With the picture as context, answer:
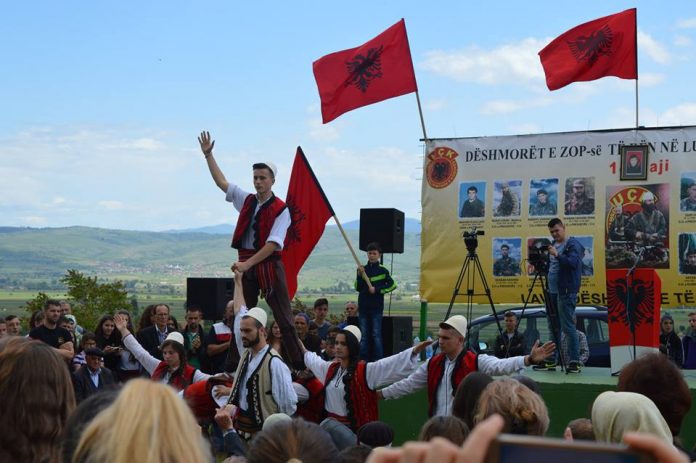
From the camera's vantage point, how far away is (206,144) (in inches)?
340

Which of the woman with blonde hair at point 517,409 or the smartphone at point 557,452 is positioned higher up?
the smartphone at point 557,452

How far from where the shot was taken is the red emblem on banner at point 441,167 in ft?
48.1

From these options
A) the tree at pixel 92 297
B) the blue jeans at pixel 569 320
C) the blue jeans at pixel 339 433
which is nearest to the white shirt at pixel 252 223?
the blue jeans at pixel 339 433

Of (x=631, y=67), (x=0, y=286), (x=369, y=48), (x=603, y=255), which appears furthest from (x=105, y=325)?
(x=0, y=286)

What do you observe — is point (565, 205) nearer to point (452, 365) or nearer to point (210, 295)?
point (210, 295)

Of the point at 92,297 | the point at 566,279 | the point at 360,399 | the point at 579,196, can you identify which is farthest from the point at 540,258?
the point at 92,297

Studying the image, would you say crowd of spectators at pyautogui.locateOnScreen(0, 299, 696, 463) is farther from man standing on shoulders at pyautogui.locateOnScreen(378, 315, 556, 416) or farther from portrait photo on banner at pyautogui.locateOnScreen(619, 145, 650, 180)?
portrait photo on banner at pyautogui.locateOnScreen(619, 145, 650, 180)

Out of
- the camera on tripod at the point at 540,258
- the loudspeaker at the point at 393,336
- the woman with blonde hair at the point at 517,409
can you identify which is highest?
the camera on tripod at the point at 540,258

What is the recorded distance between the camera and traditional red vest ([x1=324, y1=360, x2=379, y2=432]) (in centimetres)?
778

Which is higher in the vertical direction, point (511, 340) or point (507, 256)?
point (507, 256)

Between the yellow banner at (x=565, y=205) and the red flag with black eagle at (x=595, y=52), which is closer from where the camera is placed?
the yellow banner at (x=565, y=205)

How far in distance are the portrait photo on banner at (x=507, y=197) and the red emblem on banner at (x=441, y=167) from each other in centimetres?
72

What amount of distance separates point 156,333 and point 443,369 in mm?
4352

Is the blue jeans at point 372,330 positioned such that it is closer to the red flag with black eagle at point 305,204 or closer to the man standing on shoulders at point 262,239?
the red flag with black eagle at point 305,204
